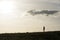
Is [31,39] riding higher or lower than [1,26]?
lower

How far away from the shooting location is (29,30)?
46.3 inches

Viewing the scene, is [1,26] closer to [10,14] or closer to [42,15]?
[10,14]

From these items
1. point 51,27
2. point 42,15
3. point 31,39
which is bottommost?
point 31,39

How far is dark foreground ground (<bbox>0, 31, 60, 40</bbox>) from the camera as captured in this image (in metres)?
1.15

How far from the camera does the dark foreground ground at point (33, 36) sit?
1146 mm

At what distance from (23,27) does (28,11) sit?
17 cm

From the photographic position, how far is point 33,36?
3.86ft

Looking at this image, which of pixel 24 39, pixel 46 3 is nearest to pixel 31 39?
pixel 24 39

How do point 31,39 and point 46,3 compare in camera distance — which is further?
point 46,3

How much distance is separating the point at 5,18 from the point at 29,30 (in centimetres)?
25

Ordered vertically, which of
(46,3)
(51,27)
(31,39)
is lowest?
(31,39)

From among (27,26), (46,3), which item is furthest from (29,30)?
(46,3)

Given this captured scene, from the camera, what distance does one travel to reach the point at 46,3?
51.7 inches

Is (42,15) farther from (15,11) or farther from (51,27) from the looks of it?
(15,11)
